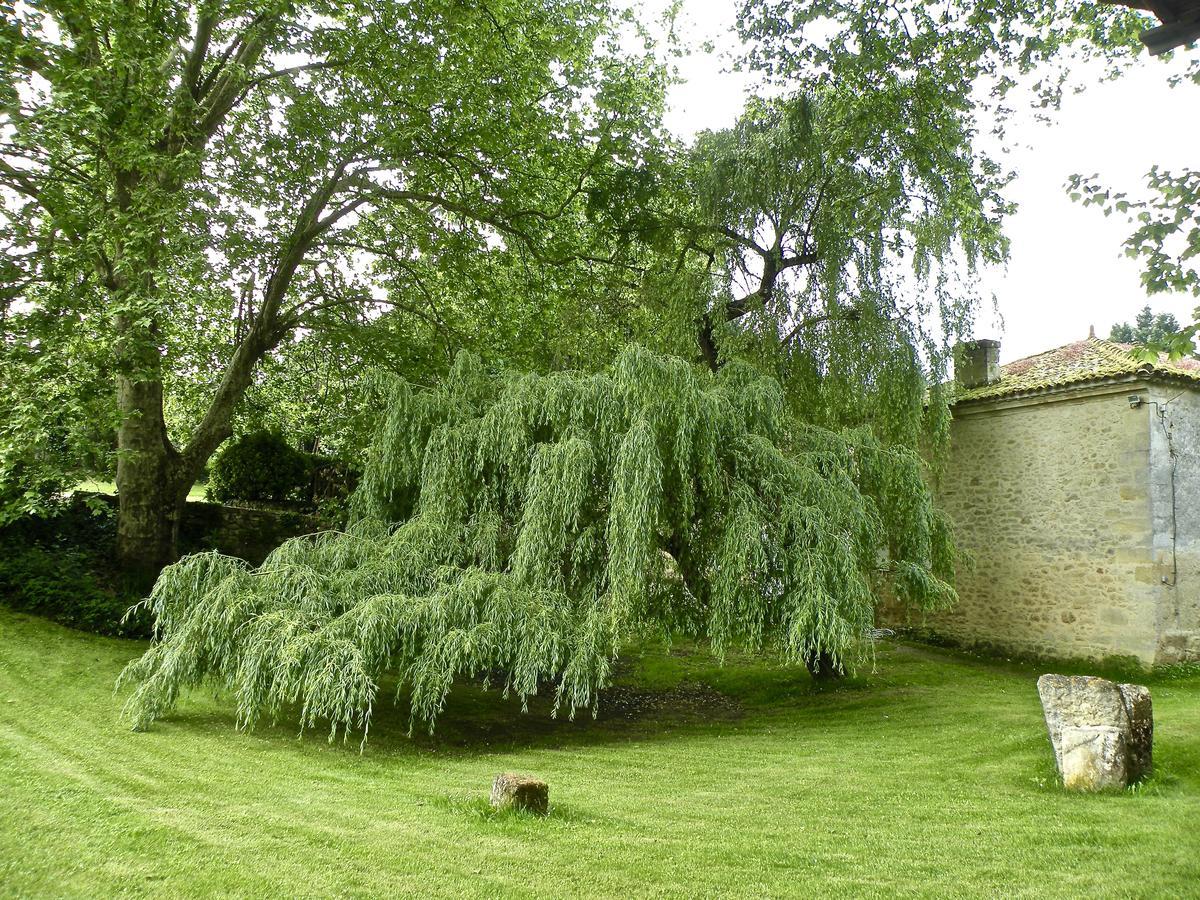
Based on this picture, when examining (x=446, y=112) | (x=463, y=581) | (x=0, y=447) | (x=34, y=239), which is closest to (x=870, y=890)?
(x=463, y=581)

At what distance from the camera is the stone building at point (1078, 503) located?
427 inches

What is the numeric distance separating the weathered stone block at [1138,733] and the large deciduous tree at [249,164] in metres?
9.38

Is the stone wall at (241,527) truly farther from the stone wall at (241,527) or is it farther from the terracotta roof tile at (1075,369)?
the terracotta roof tile at (1075,369)

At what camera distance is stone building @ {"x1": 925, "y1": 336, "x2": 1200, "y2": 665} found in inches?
427

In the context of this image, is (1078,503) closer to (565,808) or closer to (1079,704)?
(1079,704)

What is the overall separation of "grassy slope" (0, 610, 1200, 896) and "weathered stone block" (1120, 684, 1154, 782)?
178mm

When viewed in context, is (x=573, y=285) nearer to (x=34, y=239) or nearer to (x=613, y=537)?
Result: (x=613, y=537)

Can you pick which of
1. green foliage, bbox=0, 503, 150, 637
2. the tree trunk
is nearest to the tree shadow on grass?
green foliage, bbox=0, 503, 150, 637

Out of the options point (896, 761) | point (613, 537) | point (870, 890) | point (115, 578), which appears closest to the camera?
point (870, 890)

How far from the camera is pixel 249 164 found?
10.4m

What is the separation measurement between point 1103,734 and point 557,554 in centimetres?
478

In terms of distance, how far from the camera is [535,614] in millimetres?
7125

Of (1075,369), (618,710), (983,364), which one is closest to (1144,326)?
(983,364)

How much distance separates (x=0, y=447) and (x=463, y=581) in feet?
15.9
